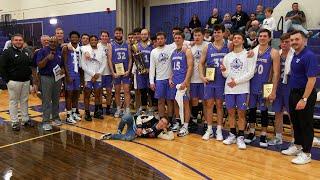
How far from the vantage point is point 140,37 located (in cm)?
652

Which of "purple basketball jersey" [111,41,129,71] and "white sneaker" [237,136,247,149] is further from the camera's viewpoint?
"purple basketball jersey" [111,41,129,71]

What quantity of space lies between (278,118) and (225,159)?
1133 millimetres

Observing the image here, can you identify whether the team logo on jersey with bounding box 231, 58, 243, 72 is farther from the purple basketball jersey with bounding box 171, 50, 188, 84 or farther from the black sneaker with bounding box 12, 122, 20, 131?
the black sneaker with bounding box 12, 122, 20, 131

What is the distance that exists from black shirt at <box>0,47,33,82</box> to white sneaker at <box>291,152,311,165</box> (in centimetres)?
430

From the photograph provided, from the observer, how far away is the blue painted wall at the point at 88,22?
13742mm

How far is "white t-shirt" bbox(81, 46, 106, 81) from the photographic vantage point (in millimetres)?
6266

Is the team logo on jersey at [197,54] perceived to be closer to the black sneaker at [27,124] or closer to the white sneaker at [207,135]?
the white sneaker at [207,135]

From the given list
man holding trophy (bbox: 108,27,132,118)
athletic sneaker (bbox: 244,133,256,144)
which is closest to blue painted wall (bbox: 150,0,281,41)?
man holding trophy (bbox: 108,27,132,118)

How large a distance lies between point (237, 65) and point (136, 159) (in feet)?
6.23

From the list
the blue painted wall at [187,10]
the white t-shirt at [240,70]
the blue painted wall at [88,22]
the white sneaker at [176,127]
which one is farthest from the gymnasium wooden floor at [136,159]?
the blue painted wall at [88,22]

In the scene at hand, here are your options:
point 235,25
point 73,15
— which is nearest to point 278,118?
point 235,25

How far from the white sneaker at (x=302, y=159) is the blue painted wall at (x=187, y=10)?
6.53m

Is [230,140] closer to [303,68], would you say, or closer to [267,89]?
[267,89]

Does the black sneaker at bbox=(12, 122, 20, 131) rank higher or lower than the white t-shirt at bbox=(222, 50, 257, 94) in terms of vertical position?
lower
